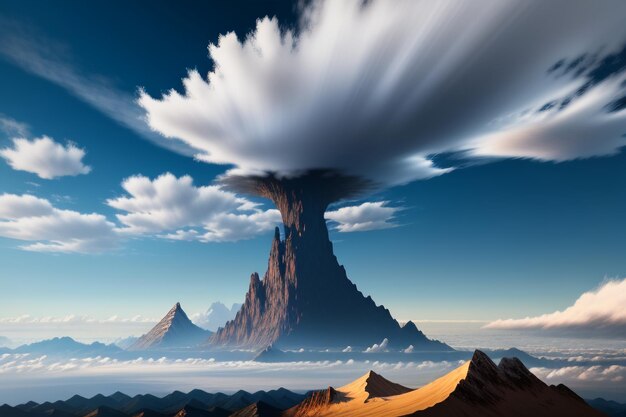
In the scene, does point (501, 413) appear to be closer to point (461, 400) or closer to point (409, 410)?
point (461, 400)

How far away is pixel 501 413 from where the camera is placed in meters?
200

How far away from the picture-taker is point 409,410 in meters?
193

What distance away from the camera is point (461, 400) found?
192 m

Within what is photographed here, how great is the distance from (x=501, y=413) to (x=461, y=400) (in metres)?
23.2

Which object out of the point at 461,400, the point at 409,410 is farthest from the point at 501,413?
the point at 409,410

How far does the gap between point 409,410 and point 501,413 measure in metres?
42.4

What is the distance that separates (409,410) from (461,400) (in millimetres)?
22133
